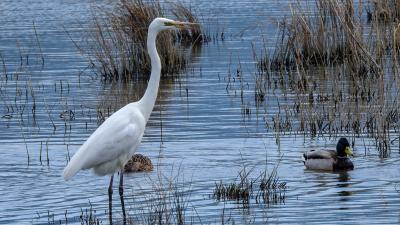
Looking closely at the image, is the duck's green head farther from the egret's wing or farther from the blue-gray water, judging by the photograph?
the egret's wing

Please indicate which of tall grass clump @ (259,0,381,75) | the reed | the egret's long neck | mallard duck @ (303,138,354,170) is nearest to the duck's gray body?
mallard duck @ (303,138,354,170)

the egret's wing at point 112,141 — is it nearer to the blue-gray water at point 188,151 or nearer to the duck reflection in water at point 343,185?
the blue-gray water at point 188,151

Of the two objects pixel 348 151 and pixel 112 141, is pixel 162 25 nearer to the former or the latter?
pixel 112 141

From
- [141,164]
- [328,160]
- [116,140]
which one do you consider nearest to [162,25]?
[116,140]

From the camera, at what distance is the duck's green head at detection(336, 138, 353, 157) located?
41.3ft

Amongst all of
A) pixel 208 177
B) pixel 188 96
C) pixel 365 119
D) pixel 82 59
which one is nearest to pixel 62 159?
pixel 208 177

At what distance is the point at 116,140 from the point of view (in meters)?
10.2

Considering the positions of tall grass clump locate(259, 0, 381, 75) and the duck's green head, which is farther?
tall grass clump locate(259, 0, 381, 75)

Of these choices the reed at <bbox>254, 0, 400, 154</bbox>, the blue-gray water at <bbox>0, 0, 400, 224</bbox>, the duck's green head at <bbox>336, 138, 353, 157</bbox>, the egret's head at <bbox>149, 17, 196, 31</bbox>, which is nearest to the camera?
the blue-gray water at <bbox>0, 0, 400, 224</bbox>

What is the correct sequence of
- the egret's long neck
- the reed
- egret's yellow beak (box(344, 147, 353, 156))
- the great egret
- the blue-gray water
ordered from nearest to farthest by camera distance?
the great egret → the blue-gray water → the egret's long neck → egret's yellow beak (box(344, 147, 353, 156)) → the reed

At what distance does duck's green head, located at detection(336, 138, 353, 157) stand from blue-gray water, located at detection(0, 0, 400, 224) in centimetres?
16

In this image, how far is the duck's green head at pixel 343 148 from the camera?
41.3 ft

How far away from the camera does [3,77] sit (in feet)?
70.8

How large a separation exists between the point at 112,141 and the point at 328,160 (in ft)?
10.5
